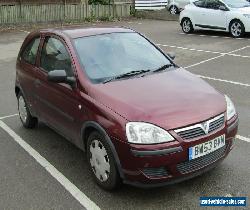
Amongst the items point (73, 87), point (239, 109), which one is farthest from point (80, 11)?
point (73, 87)

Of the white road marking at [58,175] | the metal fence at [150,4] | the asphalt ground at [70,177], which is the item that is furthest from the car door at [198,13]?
the white road marking at [58,175]

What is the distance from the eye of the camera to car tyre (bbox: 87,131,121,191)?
4.21 m

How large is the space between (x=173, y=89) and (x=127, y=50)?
1098mm

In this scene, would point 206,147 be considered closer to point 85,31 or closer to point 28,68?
point 85,31

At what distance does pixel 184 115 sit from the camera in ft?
13.3

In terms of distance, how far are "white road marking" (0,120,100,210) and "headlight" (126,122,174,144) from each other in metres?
0.87

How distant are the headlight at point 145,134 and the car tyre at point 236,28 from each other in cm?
1193

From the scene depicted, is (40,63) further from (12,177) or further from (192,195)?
(192,195)

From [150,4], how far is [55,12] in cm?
649

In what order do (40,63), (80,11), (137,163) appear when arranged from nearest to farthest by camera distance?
(137,163) → (40,63) → (80,11)

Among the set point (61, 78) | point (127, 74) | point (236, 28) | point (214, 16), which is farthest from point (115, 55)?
point (214, 16)

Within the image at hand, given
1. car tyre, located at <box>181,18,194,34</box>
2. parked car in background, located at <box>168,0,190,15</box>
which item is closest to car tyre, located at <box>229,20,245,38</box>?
car tyre, located at <box>181,18,194,34</box>

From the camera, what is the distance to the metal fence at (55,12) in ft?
70.6

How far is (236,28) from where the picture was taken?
593 inches
